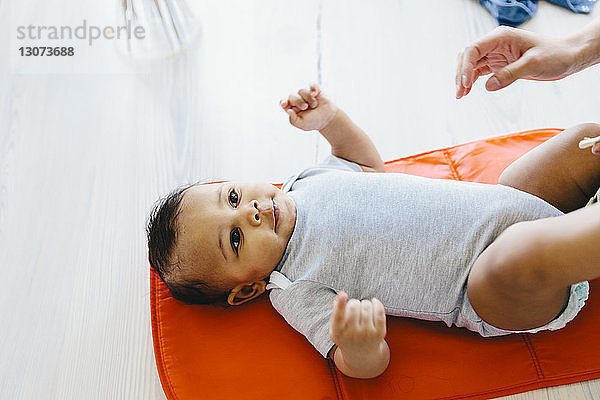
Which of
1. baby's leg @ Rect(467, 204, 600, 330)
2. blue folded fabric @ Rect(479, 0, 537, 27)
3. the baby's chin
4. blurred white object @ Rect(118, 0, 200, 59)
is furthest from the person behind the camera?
blurred white object @ Rect(118, 0, 200, 59)

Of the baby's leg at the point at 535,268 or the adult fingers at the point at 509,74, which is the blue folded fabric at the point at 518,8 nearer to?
the adult fingers at the point at 509,74

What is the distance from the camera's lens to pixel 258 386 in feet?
3.48

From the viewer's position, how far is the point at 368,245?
40.7 inches

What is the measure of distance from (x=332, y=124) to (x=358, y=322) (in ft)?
1.61

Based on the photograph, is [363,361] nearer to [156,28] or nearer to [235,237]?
[235,237]

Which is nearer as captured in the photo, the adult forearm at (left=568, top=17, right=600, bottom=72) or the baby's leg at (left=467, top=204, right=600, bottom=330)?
the baby's leg at (left=467, top=204, right=600, bottom=330)

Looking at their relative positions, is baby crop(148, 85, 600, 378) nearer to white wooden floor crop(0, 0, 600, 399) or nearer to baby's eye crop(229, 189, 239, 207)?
baby's eye crop(229, 189, 239, 207)

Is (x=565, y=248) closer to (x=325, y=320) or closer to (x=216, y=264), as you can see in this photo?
(x=325, y=320)

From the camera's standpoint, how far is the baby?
990mm

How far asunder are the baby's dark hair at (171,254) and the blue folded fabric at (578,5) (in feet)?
3.95

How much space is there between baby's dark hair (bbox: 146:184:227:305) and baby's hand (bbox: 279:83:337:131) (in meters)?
0.28

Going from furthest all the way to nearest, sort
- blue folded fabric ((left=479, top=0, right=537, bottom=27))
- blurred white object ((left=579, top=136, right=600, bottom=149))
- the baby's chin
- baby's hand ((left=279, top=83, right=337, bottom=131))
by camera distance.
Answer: blue folded fabric ((left=479, top=0, right=537, bottom=27)), baby's hand ((left=279, top=83, right=337, bottom=131)), the baby's chin, blurred white object ((left=579, top=136, right=600, bottom=149))

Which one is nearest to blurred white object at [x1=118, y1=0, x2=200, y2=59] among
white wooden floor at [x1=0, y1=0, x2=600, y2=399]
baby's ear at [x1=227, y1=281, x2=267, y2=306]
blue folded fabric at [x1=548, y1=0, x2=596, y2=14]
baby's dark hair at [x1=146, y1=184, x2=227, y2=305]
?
white wooden floor at [x1=0, y1=0, x2=600, y2=399]

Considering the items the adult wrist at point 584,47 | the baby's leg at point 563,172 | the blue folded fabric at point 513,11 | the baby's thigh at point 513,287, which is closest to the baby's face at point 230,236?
the baby's thigh at point 513,287
